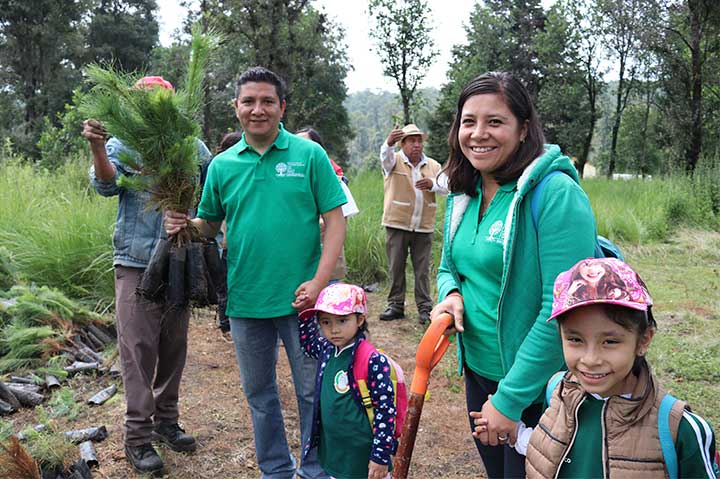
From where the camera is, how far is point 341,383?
7.42ft

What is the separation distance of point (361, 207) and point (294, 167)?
Result: 19.6 ft

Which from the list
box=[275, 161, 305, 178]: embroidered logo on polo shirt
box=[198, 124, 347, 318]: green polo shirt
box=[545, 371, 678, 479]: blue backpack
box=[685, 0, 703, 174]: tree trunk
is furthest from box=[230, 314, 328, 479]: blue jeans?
box=[685, 0, 703, 174]: tree trunk

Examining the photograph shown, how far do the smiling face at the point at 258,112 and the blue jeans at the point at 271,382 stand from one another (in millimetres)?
826

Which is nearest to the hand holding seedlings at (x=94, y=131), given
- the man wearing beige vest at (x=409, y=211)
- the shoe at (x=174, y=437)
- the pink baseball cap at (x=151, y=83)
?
the pink baseball cap at (x=151, y=83)

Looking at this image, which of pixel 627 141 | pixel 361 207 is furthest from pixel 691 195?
pixel 627 141

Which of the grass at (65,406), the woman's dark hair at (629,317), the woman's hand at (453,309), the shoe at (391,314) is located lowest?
the grass at (65,406)

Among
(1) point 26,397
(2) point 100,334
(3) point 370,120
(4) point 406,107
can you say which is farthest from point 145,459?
(3) point 370,120

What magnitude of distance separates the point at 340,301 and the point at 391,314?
12.7 ft

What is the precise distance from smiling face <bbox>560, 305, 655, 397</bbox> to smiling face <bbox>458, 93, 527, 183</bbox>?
1.95 ft

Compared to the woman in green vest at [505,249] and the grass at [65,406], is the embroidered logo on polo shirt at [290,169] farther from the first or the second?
the grass at [65,406]

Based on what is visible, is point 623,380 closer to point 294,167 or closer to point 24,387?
point 294,167

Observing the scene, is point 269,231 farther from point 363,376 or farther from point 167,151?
point 363,376

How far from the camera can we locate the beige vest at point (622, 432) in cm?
119

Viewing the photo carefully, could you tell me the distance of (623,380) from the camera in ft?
4.19
